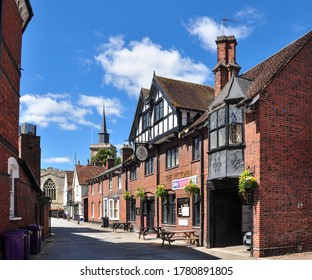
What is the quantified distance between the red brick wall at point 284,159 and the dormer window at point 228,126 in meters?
0.55

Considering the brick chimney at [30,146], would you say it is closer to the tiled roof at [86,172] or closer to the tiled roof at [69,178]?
the tiled roof at [86,172]

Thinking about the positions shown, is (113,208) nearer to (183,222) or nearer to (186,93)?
(183,222)

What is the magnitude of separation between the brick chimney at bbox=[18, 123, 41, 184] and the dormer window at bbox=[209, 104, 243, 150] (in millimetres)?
11808

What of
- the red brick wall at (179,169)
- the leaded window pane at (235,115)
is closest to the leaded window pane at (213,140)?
the leaded window pane at (235,115)

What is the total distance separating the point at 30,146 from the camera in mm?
24016

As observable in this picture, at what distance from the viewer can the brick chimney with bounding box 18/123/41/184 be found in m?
23.5

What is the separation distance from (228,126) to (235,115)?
0.52 metres

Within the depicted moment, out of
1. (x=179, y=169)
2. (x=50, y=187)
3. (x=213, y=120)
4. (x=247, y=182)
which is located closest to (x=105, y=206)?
(x=179, y=169)

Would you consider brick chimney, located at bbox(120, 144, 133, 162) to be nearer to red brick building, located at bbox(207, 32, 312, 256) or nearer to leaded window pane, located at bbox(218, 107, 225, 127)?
red brick building, located at bbox(207, 32, 312, 256)

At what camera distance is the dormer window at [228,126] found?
1620 centimetres

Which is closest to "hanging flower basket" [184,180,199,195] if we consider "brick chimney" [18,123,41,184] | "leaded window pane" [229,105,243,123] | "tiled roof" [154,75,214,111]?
"tiled roof" [154,75,214,111]

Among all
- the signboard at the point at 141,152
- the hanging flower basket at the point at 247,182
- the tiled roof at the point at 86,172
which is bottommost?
the tiled roof at the point at 86,172

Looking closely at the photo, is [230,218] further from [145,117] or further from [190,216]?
[145,117]
